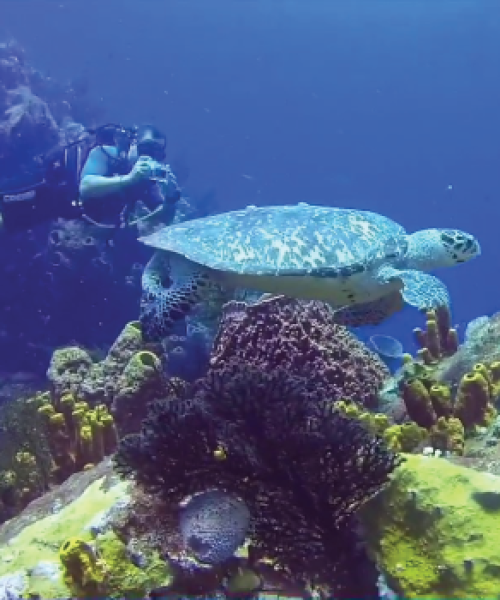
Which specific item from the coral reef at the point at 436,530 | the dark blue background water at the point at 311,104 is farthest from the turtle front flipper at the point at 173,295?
the dark blue background water at the point at 311,104

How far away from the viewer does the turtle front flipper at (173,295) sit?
495cm

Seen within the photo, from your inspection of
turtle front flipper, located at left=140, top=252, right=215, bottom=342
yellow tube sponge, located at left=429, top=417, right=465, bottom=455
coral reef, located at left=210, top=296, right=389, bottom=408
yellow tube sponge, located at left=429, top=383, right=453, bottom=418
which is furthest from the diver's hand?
yellow tube sponge, located at left=429, top=417, right=465, bottom=455

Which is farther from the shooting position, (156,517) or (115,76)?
(115,76)

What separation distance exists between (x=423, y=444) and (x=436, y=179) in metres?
95.3

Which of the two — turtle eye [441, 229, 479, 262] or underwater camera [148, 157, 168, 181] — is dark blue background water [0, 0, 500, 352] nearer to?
underwater camera [148, 157, 168, 181]

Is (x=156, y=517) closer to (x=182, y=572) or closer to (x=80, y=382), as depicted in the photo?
(x=182, y=572)

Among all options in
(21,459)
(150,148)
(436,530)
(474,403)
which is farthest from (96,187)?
(436,530)

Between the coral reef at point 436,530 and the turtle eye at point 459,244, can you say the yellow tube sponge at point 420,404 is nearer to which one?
the coral reef at point 436,530

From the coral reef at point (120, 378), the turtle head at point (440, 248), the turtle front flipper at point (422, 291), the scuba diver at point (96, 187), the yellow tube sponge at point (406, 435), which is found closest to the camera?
the yellow tube sponge at point (406, 435)

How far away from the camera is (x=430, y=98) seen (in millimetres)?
87688

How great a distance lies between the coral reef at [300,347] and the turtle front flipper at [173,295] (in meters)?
0.32

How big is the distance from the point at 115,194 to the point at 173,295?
8.30 ft

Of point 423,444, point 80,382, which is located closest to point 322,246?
point 423,444

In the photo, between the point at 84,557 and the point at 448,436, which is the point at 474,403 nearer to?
the point at 448,436
